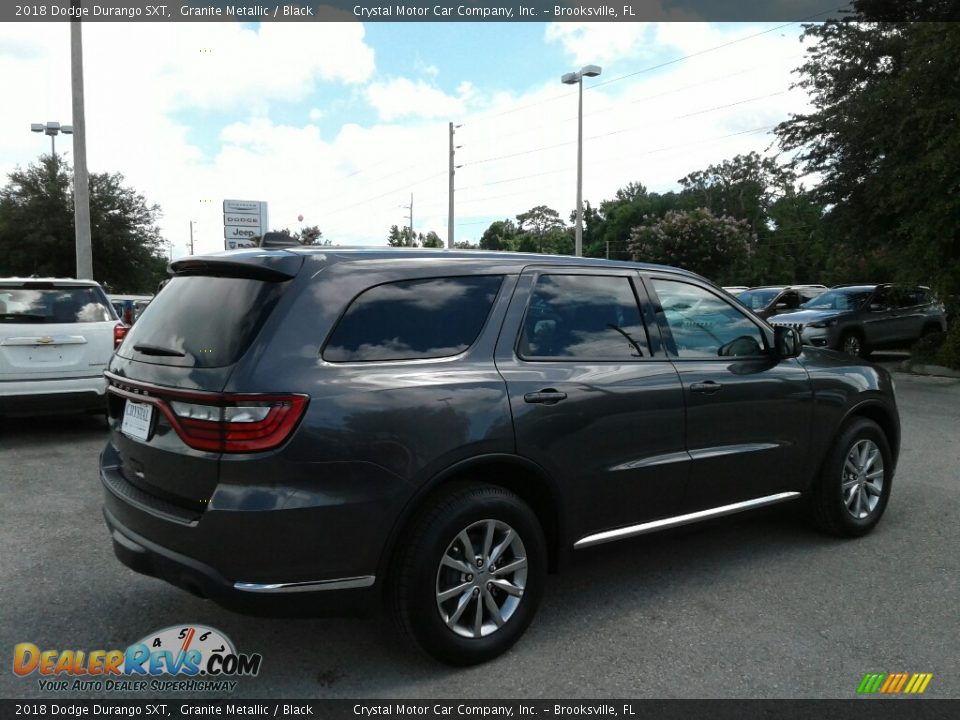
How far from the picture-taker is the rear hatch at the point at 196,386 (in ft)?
8.93

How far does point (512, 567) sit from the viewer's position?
320 cm

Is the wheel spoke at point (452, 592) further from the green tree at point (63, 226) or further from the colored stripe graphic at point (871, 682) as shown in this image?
the green tree at point (63, 226)

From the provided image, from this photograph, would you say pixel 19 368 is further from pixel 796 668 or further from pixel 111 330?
pixel 796 668

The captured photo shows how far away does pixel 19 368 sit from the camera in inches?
291

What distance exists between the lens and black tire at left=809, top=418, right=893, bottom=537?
15.0ft

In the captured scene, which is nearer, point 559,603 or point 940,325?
point 559,603

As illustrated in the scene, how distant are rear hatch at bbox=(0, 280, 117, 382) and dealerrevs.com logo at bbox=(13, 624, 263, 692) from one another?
4.89 meters

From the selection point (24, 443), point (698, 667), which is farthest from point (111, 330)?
point (698, 667)

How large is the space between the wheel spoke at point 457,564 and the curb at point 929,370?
521 inches

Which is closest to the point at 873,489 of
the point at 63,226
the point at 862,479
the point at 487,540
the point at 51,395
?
the point at 862,479

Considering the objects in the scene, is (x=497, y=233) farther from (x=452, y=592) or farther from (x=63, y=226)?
(x=452, y=592)

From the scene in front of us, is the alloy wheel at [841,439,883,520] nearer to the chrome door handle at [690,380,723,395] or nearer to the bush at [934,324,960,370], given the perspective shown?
the chrome door handle at [690,380,723,395]

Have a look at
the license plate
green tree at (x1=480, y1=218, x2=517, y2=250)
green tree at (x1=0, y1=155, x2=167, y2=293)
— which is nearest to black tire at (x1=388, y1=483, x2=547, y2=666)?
the license plate

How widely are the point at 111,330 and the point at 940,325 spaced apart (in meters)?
16.5
